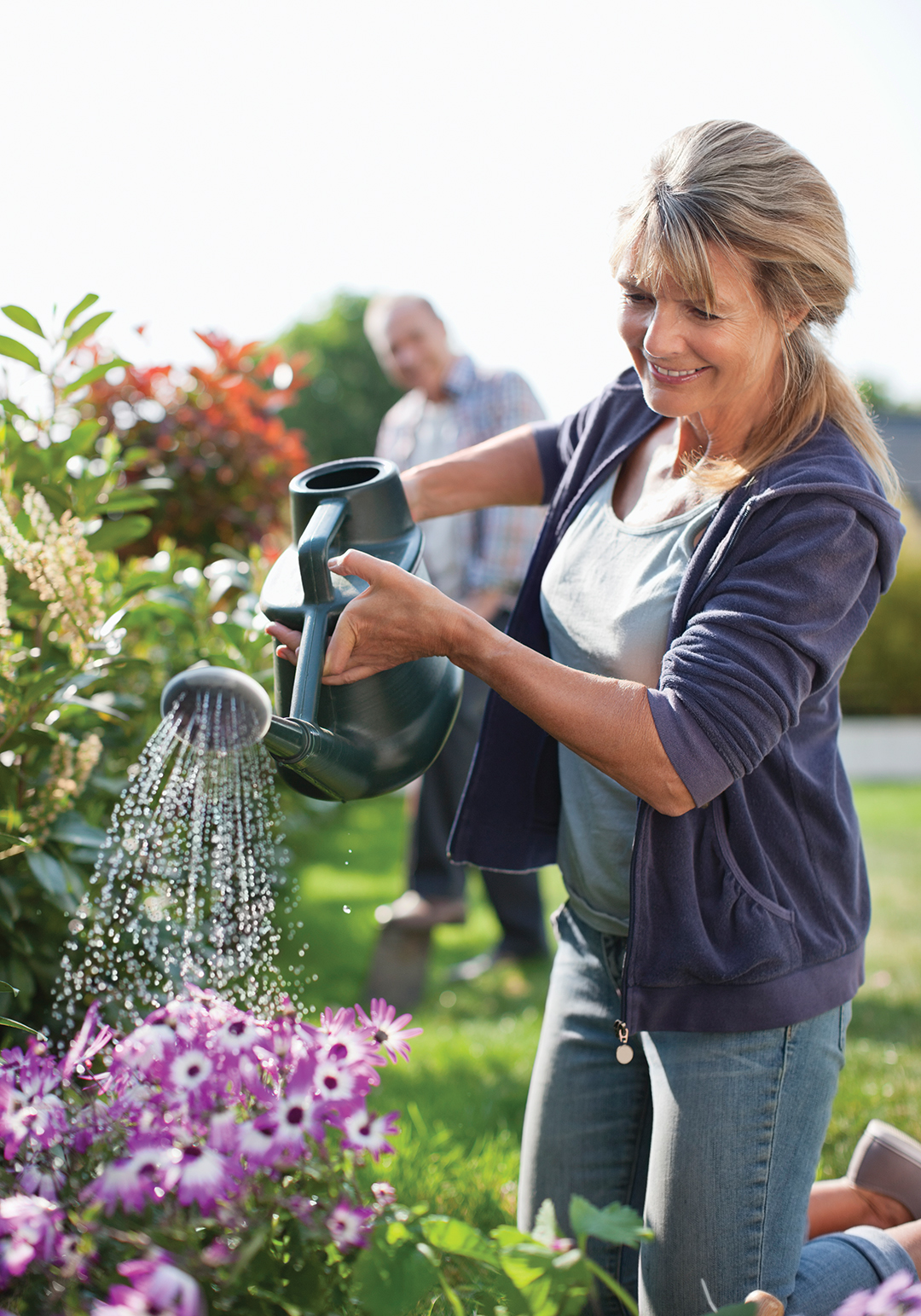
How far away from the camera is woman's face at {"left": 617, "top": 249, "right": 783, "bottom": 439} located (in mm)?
1342

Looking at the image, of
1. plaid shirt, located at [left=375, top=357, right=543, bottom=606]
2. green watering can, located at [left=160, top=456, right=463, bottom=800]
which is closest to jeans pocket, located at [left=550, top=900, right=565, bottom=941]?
green watering can, located at [left=160, top=456, right=463, bottom=800]

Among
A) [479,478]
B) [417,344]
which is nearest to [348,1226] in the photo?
[479,478]

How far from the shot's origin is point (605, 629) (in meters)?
1.53

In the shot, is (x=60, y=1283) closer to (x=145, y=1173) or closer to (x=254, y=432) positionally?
(x=145, y=1173)

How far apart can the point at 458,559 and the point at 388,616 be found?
242cm

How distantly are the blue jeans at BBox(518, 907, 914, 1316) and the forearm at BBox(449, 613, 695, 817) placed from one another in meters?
0.43

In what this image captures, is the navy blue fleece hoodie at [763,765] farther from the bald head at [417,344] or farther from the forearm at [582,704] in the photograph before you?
the bald head at [417,344]

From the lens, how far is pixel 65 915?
1.88m

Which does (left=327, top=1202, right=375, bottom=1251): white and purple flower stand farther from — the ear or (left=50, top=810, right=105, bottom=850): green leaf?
the ear

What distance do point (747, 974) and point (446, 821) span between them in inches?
90.5

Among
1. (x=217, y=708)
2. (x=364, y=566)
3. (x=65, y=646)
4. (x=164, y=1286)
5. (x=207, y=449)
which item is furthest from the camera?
(x=207, y=449)

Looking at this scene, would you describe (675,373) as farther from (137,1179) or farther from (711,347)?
(137,1179)

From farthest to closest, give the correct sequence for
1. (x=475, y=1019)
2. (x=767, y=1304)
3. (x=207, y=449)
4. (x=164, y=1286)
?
(x=475, y=1019), (x=207, y=449), (x=767, y=1304), (x=164, y=1286)

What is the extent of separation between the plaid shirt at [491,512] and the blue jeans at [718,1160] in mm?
2065
